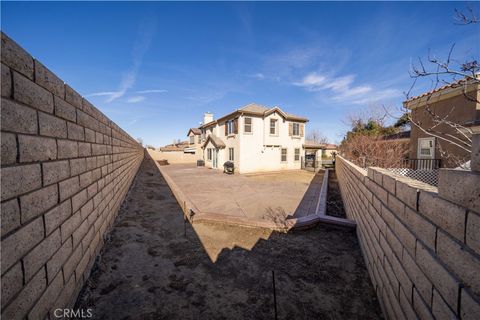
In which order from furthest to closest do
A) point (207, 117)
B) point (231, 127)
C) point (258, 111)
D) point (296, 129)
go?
point (207, 117), point (296, 129), point (231, 127), point (258, 111)

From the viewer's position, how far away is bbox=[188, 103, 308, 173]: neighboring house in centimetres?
1864

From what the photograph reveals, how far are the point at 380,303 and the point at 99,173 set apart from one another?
478cm

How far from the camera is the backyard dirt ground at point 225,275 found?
8.34 feet

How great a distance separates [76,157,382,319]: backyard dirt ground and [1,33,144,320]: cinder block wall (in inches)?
23.3

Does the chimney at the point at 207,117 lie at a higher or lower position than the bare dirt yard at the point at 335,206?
higher

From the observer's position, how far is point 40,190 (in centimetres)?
178

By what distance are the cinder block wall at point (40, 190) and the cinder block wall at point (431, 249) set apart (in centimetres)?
275

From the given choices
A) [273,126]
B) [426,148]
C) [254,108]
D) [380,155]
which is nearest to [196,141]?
[254,108]

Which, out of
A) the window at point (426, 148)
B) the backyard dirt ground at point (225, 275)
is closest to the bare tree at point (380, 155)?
the window at point (426, 148)

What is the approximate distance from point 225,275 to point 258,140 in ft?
54.8

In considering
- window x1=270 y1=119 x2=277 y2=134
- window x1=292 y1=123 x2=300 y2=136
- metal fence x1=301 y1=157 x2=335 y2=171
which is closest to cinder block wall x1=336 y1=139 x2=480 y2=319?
window x1=270 y1=119 x2=277 y2=134

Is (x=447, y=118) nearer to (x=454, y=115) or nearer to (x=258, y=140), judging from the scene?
(x=454, y=115)

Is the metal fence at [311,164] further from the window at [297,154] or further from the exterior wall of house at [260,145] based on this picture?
the exterior wall of house at [260,145]

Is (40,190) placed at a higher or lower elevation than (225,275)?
higher
